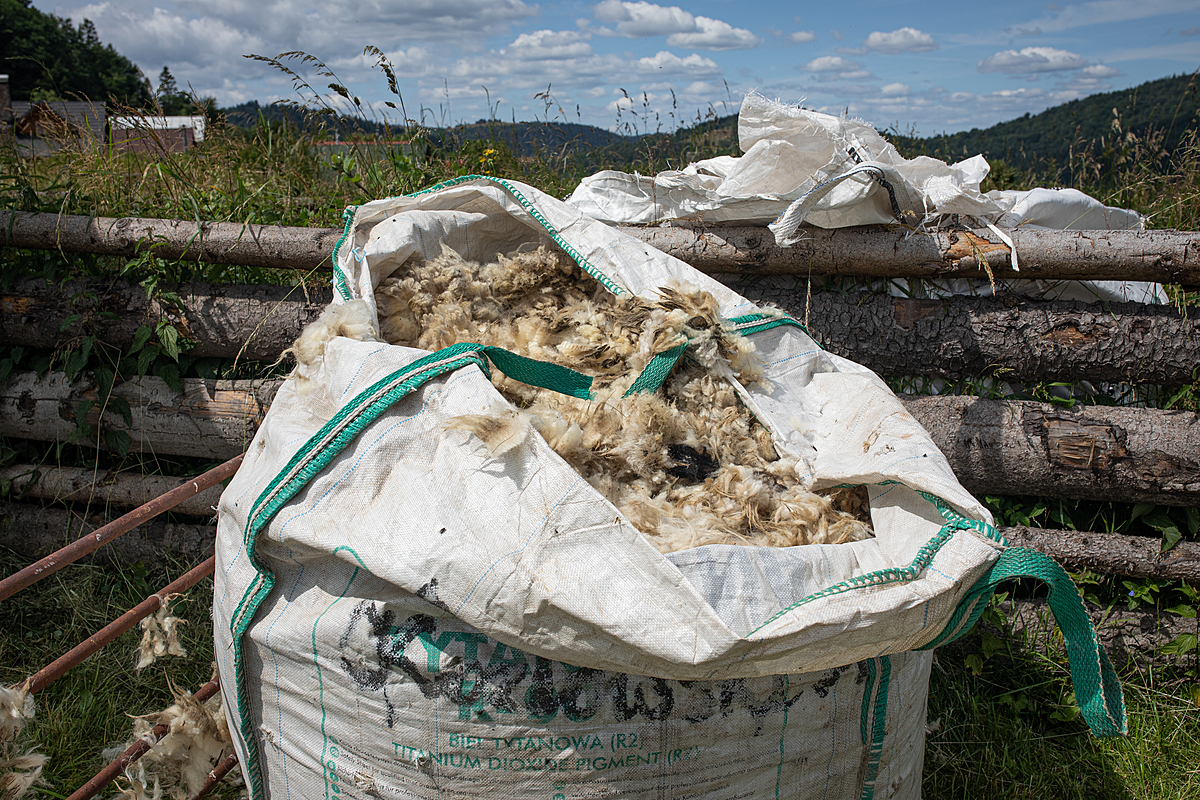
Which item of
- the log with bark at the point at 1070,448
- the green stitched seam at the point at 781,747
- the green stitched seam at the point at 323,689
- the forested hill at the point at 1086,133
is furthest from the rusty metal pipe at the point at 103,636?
the forested hill at the point at 1086,133

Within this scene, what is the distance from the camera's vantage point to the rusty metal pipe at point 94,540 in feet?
4.64

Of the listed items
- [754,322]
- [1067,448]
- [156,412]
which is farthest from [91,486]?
[1067,448]

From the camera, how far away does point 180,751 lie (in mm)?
1742

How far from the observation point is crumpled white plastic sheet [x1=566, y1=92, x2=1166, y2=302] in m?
2.22

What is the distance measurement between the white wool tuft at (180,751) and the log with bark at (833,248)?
1.58m

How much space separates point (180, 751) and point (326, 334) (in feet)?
3.66

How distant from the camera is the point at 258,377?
2.83m

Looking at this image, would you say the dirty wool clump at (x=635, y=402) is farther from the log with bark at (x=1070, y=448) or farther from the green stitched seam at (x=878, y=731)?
the log with bark at (x=1070, y=448)

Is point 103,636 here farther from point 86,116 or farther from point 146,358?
point 86,116

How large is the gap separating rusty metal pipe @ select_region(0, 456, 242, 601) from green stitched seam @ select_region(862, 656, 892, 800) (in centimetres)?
161

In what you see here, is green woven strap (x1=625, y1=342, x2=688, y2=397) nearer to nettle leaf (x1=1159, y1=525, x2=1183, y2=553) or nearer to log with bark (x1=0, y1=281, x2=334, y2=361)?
log with bark (x1=0, y1=281, x2=334, y2=361)

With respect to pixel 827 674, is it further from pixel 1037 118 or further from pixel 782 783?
pixel 1037 118

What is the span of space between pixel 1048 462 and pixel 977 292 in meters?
0.63

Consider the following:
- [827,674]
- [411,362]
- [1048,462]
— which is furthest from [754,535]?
[1048,462]
